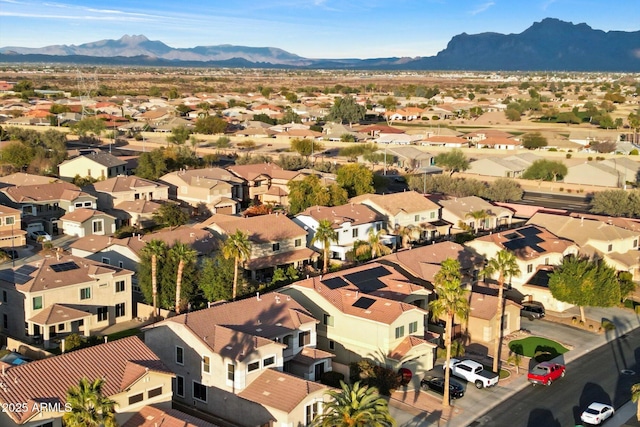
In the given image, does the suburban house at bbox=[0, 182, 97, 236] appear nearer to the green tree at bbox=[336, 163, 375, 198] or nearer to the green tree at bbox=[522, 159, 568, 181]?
the green tree at bbox=[336, 163, 375, 198]

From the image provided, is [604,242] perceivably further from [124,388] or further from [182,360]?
[124,388]

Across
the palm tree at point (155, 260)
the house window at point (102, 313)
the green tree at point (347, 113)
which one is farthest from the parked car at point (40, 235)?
the green tree at point (347, 113)

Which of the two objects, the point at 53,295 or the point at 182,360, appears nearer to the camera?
the point at 182,360

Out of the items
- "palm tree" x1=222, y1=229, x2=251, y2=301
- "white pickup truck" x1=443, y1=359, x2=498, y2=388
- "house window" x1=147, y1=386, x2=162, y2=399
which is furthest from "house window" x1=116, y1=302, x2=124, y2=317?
"white pickup truck" x1=443, y1=359, x2=498, y2=388

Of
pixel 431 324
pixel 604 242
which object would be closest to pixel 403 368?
pixel 431 324

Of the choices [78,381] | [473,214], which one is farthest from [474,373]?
[473,214]

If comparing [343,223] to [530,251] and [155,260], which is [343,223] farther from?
[155,260]

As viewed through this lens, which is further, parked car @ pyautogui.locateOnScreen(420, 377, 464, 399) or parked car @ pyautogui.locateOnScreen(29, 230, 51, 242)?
parked car @ pyautogui.locateOnScreen(29, 230, 51, 242)
